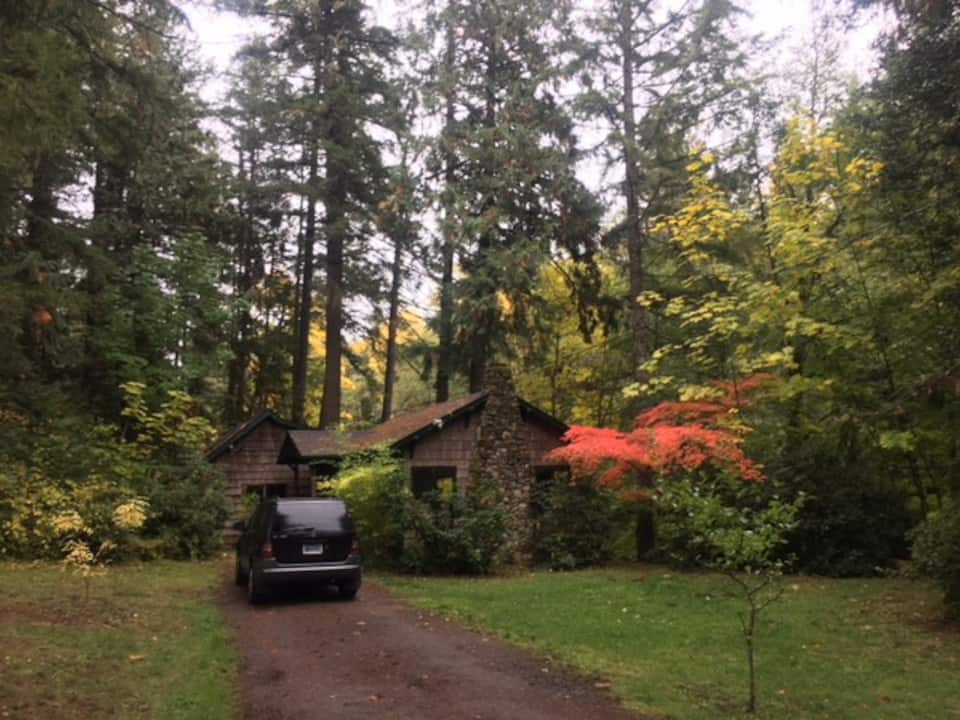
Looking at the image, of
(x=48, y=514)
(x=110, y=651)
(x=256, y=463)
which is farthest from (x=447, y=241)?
(x=110, y=651)

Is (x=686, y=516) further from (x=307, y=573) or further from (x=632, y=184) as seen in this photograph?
(x=632, y=184)

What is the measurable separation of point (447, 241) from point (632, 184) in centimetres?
682

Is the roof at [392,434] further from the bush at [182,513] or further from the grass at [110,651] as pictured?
the grass at [110,651]

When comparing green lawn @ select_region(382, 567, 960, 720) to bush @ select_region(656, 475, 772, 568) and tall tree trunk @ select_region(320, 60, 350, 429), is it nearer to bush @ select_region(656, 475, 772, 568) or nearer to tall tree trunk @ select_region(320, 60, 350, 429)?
bush @ select_region(656, 475, 772, 568)

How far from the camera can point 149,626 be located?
1034 centimetres

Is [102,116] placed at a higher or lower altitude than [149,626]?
higher

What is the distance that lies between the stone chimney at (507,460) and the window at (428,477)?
2.24 metres

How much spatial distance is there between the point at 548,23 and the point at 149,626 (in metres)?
20.9

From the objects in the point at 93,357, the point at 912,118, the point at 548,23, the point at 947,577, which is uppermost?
the point at 548,23

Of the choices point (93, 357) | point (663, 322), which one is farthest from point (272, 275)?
point (663, 322)

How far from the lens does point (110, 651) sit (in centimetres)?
867

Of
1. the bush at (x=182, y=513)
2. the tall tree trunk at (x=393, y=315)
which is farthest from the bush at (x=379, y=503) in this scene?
the tall tree trunk at (x=393, y=315)

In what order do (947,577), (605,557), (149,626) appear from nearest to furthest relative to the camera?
(149,626) < (947,577) < (605,557)

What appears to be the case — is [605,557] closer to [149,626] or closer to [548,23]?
[149,626]
